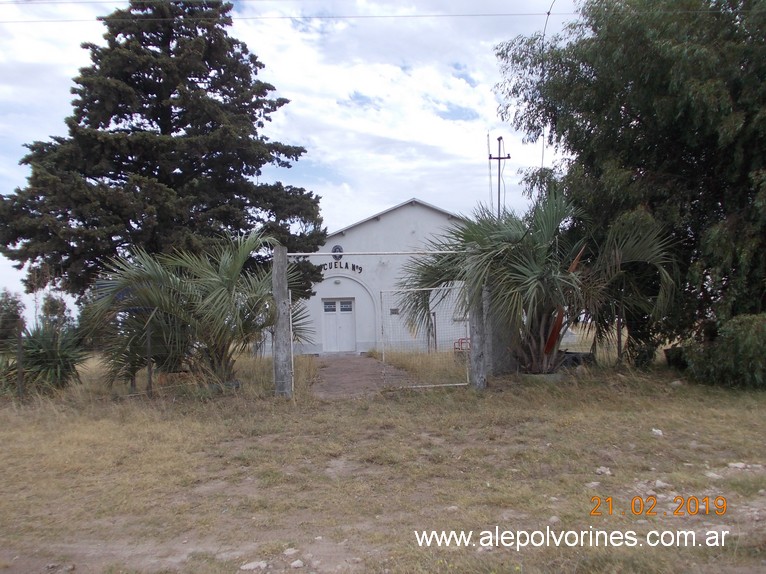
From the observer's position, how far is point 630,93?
10547mm

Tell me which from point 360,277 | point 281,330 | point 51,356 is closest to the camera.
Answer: point 281,330

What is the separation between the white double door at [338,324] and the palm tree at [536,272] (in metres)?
13.4

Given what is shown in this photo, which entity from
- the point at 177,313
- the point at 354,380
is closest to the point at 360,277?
the point at 354,380

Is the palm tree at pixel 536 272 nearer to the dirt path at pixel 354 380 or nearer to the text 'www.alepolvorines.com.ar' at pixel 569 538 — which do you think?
the dirt path at pixel 354 380

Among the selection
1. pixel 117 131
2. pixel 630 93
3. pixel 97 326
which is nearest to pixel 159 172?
pixel 117 131

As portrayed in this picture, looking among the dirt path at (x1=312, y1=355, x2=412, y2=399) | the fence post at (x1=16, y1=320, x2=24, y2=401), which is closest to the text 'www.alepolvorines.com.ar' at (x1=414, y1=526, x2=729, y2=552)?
the dirt path at (x1=312, y1=355, x2=412, y2=399)

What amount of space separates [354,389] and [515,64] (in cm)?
755

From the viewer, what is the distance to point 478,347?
1043 cm

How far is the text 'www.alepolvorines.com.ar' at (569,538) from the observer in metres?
4.09

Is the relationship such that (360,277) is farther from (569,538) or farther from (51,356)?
(569,538)

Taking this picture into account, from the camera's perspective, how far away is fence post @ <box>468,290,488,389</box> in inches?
408

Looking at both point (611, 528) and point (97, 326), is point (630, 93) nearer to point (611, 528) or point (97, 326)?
point (611, 528)

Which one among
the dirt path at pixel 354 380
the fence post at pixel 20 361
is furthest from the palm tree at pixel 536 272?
the fence post at pixel 20 361

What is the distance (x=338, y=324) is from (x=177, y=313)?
1445cm
